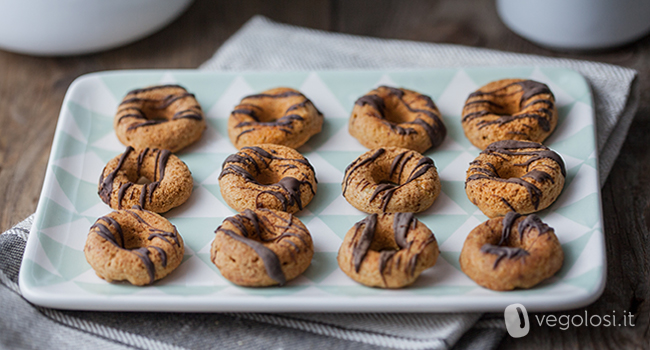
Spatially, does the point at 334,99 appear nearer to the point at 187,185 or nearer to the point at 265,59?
the point at 265,59

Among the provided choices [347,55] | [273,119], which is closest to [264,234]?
[273,119]

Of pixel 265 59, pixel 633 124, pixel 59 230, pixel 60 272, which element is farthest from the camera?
pixel 265 59

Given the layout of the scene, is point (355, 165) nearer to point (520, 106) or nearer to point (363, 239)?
point (363, 239)

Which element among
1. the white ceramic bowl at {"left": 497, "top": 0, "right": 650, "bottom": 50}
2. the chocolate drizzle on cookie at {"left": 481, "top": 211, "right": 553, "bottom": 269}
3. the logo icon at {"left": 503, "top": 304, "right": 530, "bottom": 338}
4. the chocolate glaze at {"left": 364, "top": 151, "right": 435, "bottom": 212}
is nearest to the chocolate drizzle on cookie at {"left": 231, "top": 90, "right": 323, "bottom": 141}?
the chocolate glaze at {"left": 364, "top": 151, "right": 435, "bottom": 212}

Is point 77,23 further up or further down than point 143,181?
further up

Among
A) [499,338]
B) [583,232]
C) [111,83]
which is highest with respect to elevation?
[111,83]

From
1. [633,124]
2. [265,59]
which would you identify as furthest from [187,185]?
[633,124]
